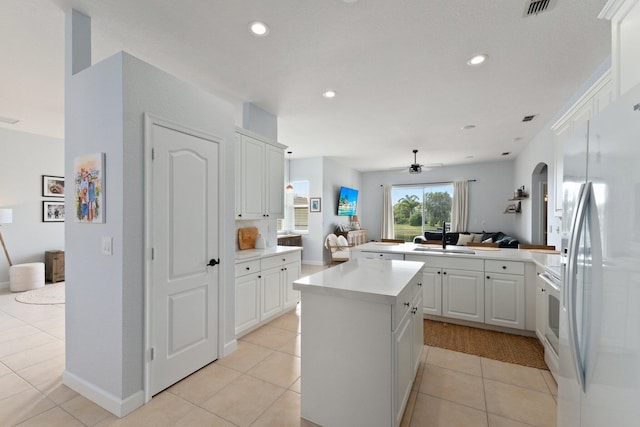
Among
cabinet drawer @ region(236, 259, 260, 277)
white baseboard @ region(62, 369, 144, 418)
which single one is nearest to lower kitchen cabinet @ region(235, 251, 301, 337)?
cabinet drawer @ region(236, 259, 260, 277)

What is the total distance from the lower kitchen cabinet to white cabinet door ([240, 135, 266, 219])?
2.16ft

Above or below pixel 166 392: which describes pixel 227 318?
above

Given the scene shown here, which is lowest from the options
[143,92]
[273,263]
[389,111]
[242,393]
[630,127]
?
[242,393]

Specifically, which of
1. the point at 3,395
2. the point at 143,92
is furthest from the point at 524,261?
the point at 3,395

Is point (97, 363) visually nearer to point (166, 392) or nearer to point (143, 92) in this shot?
point (166, 392)

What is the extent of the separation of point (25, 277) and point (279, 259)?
4.53 m

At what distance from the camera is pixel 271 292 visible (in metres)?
3.67

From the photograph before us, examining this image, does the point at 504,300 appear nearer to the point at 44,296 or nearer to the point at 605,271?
the point at 605,271

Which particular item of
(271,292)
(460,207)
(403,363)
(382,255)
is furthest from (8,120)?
(460,207)

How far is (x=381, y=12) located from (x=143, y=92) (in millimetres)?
1835

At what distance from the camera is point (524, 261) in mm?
3143

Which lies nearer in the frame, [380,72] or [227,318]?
[227,318]

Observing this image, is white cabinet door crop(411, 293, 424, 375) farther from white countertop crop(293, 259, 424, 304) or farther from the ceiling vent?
the ceiling vent

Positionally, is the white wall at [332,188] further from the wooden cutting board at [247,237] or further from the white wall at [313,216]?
the wooden cutting board at [247,237]
